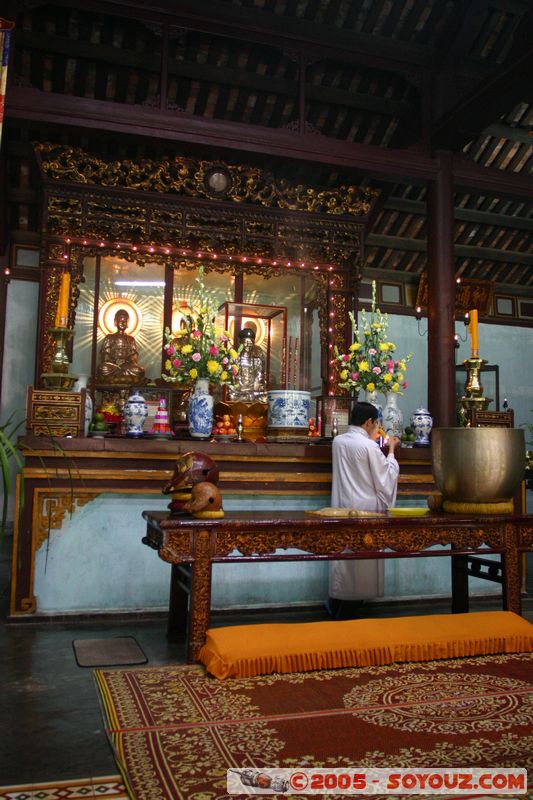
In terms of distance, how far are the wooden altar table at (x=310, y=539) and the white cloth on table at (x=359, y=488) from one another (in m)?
0.67

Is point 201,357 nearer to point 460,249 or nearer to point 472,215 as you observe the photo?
point 472,215

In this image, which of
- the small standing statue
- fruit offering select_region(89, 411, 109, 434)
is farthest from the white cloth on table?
the small standing statue

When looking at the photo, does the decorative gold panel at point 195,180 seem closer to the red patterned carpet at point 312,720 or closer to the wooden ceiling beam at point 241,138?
the wooden ceiling beam at point 241,138

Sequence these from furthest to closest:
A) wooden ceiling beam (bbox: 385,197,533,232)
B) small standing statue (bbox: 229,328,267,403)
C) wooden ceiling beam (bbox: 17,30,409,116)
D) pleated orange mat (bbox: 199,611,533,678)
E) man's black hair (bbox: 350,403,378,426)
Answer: wooden ceiling beam (bbox: 385,197,533,232) → small standing statue (bbox: 229,328,267,403) → wooden ceiling beam (bbox: 17,30,409,116) → man's black hair (bbox: 350,403,378,426) → pleated orange mat (bbox: 199,611,533,678)

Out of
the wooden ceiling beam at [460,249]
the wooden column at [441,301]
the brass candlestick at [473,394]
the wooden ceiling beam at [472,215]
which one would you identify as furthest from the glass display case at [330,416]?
the wooden ceiling beam at [460,249]

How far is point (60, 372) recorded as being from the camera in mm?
4191

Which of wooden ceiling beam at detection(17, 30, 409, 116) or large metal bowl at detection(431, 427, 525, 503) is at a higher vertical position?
wooden ceiling beam at detection(17, 30, 409, 116)

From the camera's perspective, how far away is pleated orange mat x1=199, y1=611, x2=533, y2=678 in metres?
2.63

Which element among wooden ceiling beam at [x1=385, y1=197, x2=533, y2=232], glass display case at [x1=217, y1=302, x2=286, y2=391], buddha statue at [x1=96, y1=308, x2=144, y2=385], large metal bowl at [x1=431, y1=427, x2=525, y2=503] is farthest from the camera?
wooden ceiling beam at [x1=385, y1=197, x2=533, y2=232]

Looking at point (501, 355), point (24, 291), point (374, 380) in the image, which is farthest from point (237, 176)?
point (501, 355)

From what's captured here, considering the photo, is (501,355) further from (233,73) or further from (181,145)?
(181,145)

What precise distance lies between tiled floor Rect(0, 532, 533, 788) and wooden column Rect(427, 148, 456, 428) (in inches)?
91.2

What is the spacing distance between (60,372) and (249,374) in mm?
3834

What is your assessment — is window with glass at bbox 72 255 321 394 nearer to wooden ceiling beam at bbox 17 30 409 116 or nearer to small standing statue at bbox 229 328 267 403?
small standing statue at bbox 229 328 267 403
